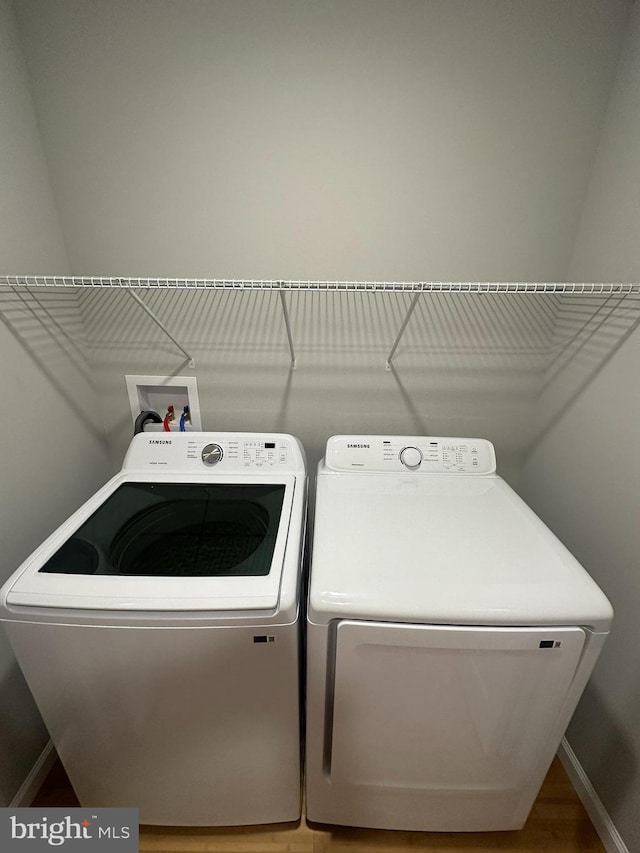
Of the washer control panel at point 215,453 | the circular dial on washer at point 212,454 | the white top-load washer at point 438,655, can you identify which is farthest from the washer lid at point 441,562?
the circular dial on washer at point 212,454

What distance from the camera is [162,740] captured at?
1014 millimetres

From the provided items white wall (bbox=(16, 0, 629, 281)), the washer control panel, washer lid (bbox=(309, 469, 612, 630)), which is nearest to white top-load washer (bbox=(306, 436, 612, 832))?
washer lid (bbox=(309, 469, 612, 630))

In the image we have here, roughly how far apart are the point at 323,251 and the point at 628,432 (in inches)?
48.7

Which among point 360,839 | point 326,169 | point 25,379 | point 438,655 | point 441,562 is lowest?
point 360,839

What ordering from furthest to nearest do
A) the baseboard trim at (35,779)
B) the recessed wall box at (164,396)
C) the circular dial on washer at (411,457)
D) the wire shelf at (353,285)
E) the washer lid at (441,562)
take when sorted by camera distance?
the recessed wall box at (164,396) → the circular dial on washer at (411,457) → the baseboard trim at (35,779) → the wire shelf at (353,285) → the washer lid at (441,562)

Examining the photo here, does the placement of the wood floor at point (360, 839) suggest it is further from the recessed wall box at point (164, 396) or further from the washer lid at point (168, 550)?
the recessed wall box at point (164, 396)

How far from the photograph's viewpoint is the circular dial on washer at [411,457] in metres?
1.39

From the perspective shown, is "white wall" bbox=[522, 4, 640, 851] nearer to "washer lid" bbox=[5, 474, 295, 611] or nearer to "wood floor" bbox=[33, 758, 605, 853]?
"wood floor" bbox=[33, 758, 605, 853]

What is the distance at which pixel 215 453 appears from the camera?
1399mm

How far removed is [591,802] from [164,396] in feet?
7.48

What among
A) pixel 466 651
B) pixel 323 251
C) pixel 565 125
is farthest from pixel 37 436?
pixel 565 125

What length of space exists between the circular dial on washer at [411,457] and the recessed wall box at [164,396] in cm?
93

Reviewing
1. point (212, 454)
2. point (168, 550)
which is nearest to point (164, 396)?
point (212, 454)

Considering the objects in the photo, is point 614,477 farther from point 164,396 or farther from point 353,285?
point 164,396
